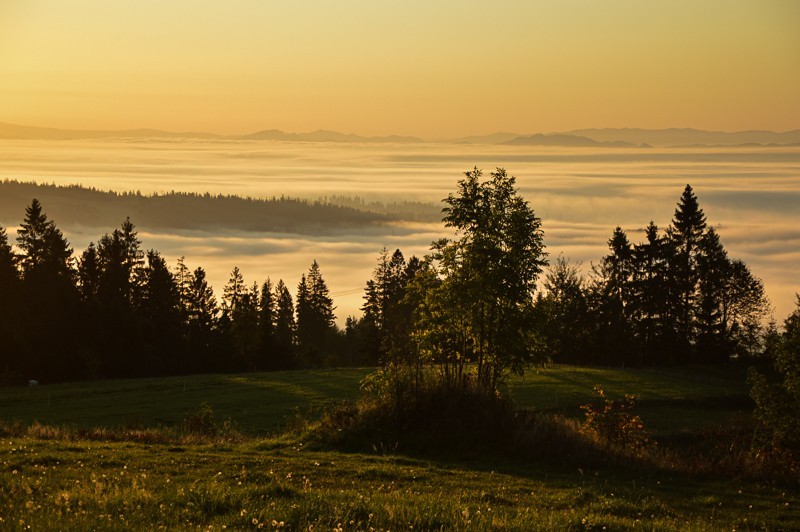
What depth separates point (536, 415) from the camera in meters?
23.6

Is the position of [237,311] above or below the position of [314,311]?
below

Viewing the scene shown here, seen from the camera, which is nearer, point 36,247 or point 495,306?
point 495,306

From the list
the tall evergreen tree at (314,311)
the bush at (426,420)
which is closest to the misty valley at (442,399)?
the bush at (426,420)

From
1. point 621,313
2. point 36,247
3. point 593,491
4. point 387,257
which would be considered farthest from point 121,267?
point 593,491

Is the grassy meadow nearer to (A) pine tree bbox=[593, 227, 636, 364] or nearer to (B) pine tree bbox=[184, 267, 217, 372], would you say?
(B) pine tree bbox=[184, 267, 217, 372]

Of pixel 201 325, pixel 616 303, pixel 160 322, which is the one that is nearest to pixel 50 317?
pixel 160 322


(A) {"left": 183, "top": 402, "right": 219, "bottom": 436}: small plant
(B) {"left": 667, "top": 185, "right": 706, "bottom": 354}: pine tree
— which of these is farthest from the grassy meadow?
(B) {"left": 667, "top": 185, "right": 706, "bottom": 354}: pine tree

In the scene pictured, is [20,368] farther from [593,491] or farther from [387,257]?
[593,491]

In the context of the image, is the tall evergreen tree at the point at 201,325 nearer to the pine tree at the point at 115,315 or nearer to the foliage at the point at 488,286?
the pine tree at the point at 115,315

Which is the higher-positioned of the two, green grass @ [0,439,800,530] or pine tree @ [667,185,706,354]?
pine tree @ [667,185,706,354]

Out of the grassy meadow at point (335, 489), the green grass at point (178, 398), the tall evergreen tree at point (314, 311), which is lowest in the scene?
the green grass at point (178, 398)

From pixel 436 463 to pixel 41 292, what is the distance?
7963 cm

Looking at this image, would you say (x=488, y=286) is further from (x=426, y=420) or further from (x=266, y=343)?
(x=266, y=343)

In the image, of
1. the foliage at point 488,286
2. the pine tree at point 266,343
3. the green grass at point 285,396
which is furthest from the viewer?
the pine tree at point 266,343
